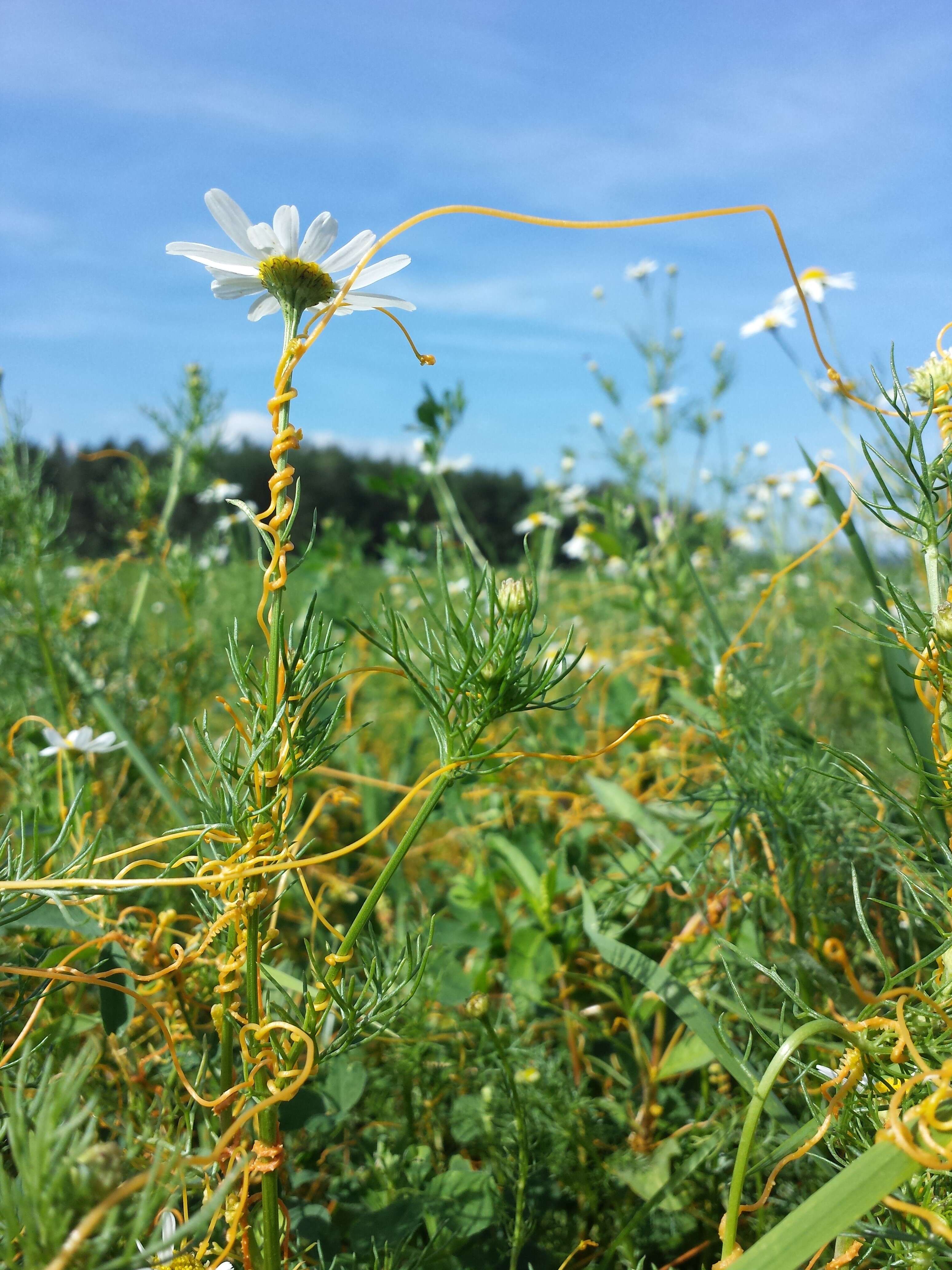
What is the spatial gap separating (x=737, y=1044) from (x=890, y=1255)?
28 centimetres

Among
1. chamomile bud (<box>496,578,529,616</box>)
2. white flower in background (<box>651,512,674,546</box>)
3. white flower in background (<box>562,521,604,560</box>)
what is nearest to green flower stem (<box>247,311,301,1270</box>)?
chamomile bud (<box>496,578,529,616</box>)

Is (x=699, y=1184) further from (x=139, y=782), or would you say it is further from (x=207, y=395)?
(x=207, y=395)

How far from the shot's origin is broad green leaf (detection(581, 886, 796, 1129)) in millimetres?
475

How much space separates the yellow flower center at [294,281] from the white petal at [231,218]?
0.5 inches

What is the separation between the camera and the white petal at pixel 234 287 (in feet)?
1.46

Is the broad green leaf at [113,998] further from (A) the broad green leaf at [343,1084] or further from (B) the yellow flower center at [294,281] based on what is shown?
(B) the yellow flower center at [294,281]

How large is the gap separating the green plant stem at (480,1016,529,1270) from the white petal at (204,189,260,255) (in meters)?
0.48

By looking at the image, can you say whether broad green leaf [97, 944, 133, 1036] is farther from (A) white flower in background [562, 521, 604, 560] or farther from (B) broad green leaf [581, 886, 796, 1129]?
(A) white flower in background [562, 521, 604, 560]

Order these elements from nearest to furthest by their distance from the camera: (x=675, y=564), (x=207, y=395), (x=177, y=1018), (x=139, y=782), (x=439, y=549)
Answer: (x=439, y=549) < (x=177, y=1018) < (x=139, y=782) < (x=675, y=564) < (x=207, y=395)

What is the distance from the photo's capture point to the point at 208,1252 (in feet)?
1.39

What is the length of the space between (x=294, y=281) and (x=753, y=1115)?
0.44 metres

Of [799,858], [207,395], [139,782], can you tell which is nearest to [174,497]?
[207,395]

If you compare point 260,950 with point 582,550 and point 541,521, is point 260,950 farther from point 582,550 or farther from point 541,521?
point 582,550

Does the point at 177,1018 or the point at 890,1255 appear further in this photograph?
the point at 177,1018
